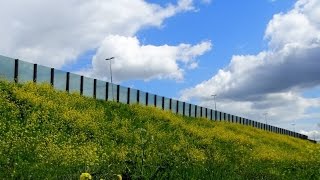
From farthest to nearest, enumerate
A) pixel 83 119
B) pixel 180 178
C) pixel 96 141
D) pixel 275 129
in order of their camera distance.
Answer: pixel 275 129 → pixel 83 119 → pixel 96 141 → pixel 180 178

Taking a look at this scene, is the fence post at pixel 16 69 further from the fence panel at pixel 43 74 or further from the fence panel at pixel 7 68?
the fence panel at pixel 43 74

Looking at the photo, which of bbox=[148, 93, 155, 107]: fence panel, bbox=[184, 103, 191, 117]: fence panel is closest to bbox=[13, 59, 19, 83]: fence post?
bbox=[148, 93, 155, 107]: fence panel

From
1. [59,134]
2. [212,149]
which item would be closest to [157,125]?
[212,149]

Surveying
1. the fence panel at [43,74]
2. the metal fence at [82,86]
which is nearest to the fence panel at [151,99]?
the metal fence at [82,86]

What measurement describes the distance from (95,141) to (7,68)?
29.8ft

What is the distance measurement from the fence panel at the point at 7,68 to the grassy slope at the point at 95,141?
1.11m

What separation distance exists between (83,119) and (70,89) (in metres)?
8.30

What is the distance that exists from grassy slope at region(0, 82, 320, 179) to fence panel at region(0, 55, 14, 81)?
3.64 ft

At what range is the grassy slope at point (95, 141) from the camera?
16.1 metres

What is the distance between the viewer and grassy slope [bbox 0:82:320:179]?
16.1m

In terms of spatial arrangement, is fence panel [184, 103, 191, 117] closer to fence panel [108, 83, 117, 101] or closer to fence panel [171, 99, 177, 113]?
fence panel [171, 99, 177, 113]

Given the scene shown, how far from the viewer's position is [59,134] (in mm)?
25609

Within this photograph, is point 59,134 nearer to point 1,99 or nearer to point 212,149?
point 1,99

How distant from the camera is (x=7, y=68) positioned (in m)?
32.7
